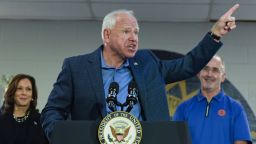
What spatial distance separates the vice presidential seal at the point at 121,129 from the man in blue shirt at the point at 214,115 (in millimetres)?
1336

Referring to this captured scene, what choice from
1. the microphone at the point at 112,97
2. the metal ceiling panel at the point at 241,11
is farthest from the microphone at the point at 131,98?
the metal ceiling panel at the point at 241,11

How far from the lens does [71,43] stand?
4633mm

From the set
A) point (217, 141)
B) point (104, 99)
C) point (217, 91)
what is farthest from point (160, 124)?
point (217, 91)

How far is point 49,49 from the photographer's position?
462 cm

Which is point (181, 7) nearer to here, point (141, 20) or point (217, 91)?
point (141, 20)

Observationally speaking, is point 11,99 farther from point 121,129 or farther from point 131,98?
point 121,129

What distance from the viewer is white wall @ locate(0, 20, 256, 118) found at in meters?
4.57

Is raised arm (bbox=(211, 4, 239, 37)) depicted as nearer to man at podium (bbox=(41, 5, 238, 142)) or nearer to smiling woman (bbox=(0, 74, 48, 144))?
man at podium (bbox=(41, 5, 238, 142))

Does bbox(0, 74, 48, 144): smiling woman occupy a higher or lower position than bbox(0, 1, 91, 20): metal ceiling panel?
lower

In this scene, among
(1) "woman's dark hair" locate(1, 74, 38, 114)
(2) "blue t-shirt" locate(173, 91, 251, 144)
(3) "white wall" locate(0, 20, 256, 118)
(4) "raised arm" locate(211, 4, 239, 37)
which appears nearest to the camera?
(4) "raised arm" locate(211, 4, 239, 37)

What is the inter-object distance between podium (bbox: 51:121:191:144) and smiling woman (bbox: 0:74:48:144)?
1.72 meters

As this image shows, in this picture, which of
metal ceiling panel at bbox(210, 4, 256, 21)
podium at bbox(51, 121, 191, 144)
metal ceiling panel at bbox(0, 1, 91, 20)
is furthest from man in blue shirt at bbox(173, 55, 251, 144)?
metal ceiling panel at bbox(0, 1, 91, 20)

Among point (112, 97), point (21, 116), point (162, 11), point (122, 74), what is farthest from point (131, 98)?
point (162, 11)

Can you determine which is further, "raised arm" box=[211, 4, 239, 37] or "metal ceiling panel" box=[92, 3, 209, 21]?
"metal ceiling panel" box=[92, 3, 209, 21]
